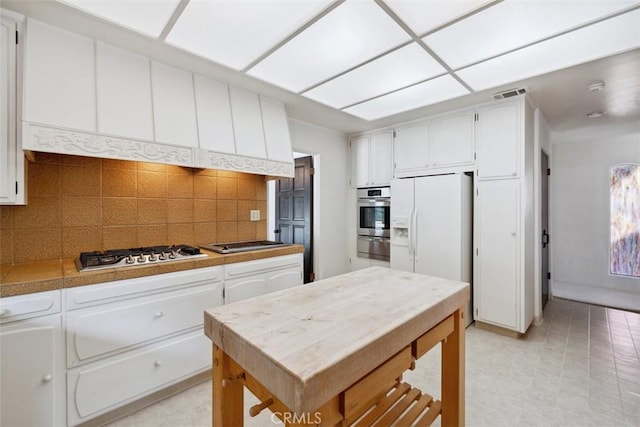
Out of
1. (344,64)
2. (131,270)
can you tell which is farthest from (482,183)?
(131,270)

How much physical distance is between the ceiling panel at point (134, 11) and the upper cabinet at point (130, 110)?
363 mm

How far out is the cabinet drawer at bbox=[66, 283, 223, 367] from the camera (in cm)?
159

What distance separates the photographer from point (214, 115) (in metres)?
2.44

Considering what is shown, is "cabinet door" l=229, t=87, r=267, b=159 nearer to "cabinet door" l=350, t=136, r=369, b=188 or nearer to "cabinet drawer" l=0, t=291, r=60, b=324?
"cabinet drawer" l=0, t=291, r=60, b=324

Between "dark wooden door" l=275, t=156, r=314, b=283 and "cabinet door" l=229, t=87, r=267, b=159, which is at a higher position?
"cabinet door" l=229, t=87, r=267, b=159

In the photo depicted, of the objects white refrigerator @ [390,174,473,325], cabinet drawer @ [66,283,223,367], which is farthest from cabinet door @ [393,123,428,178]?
cabinet drawer @ [66,283,223,367]

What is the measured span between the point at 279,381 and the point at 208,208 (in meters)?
2.31

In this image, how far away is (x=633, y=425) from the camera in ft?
5.56

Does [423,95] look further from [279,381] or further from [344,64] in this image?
[279,381]

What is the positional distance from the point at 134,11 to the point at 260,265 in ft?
6.48

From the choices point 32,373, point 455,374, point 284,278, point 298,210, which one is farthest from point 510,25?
point 32,373

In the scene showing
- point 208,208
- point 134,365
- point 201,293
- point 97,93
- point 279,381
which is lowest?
point 134,365

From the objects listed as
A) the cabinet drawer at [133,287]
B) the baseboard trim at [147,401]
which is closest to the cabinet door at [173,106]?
the cabinet drawer at [133,287]

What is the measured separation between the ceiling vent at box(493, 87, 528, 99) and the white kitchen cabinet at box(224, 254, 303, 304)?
2.63 metres
